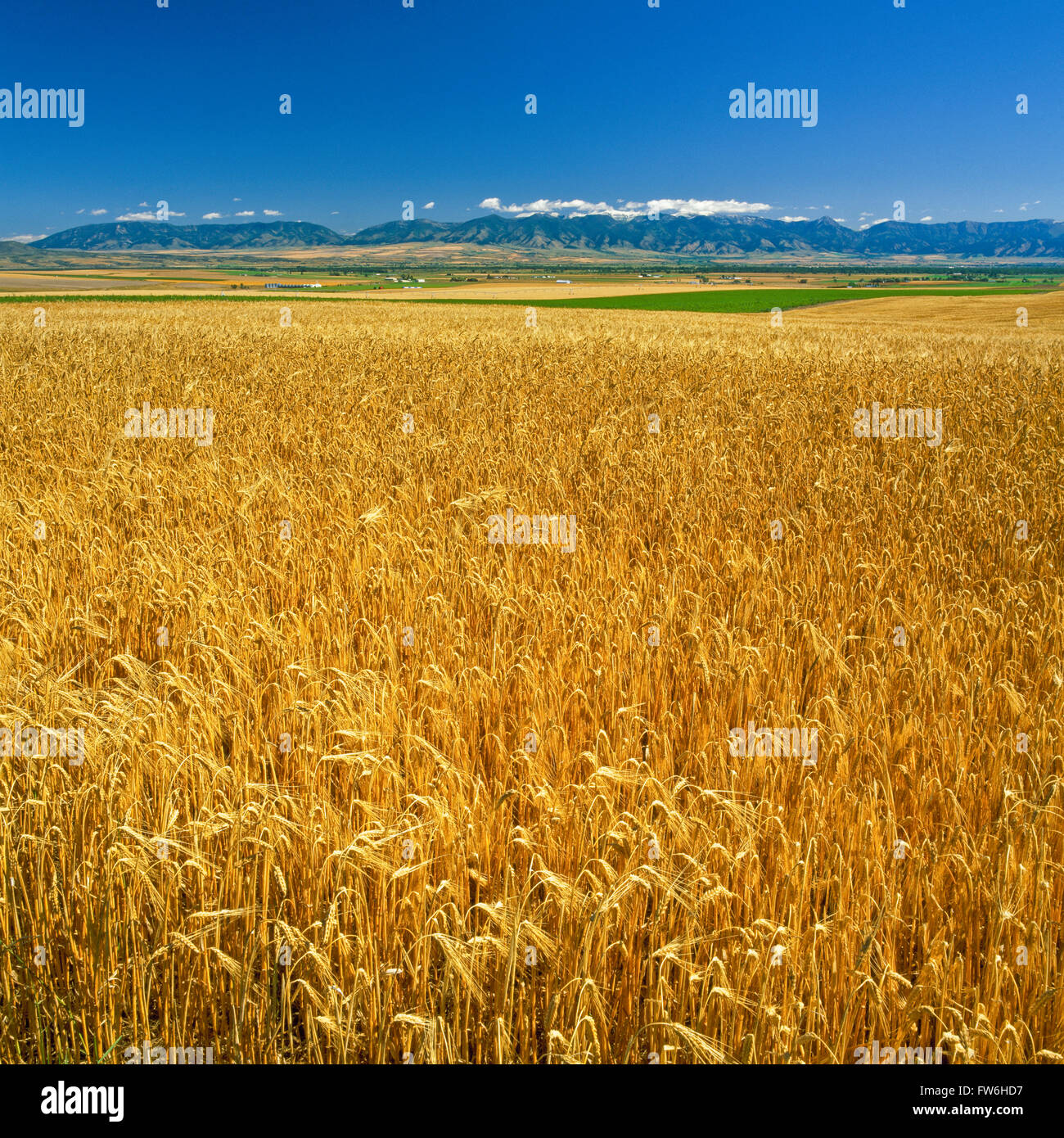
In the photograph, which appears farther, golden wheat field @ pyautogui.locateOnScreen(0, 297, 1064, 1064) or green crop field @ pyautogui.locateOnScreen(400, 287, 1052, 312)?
green crop field @ pyautogui.locateOnScreen(400, 287, 1052, 312)

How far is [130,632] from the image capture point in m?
3.83

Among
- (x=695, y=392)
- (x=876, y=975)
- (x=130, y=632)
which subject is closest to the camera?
(x=876, y=975)

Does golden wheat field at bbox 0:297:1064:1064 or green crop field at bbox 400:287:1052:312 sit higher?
green crop field at bbox 400:287:1052:312

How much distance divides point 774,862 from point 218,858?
1.62 meters

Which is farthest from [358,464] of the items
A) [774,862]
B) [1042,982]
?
[1042,982]

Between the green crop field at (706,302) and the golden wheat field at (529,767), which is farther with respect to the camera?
the green crop field at (706,302)

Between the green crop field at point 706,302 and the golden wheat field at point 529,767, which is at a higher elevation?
the green crop field at point 706,302

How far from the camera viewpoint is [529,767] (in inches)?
103

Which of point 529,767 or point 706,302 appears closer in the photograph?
point 529,767

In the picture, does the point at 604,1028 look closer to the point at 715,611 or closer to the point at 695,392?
the point at 715,611

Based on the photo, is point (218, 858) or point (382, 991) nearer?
point (382, 991)

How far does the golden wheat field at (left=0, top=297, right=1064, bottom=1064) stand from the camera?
1.81m

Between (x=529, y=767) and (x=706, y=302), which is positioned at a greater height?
(x=706, y=302)

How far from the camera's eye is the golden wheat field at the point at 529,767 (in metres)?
1.81
